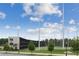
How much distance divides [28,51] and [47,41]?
0.56 meters

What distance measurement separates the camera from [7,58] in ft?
17.8

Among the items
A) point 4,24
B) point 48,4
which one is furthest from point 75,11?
point 4,24

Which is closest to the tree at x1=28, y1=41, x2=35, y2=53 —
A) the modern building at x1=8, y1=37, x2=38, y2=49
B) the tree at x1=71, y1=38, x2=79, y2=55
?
the modern building at x1=8, y1=37, x2=38, y2=49

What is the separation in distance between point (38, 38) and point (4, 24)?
0.95 meters

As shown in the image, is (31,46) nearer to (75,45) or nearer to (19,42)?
(19,42)


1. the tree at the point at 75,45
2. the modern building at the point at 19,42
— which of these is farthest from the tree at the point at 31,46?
the tree at the point at 75,45

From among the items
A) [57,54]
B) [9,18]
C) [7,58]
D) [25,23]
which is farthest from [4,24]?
[57,54]

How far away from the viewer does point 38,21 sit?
5438 millimetres

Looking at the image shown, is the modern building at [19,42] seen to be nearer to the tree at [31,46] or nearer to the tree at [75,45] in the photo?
the tree at [31,46]

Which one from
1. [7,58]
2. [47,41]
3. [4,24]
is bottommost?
[7,58]

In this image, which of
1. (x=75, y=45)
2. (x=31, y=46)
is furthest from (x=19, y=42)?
(x=75, y=45)

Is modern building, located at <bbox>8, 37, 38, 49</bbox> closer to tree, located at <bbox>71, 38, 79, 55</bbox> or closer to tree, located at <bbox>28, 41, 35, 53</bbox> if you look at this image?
tree, located at <bbox>28, 41, 35, 53</bbox>

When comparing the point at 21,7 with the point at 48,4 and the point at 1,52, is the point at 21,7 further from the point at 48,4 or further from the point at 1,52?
the point at 1,52

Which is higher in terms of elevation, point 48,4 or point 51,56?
point 48,4
